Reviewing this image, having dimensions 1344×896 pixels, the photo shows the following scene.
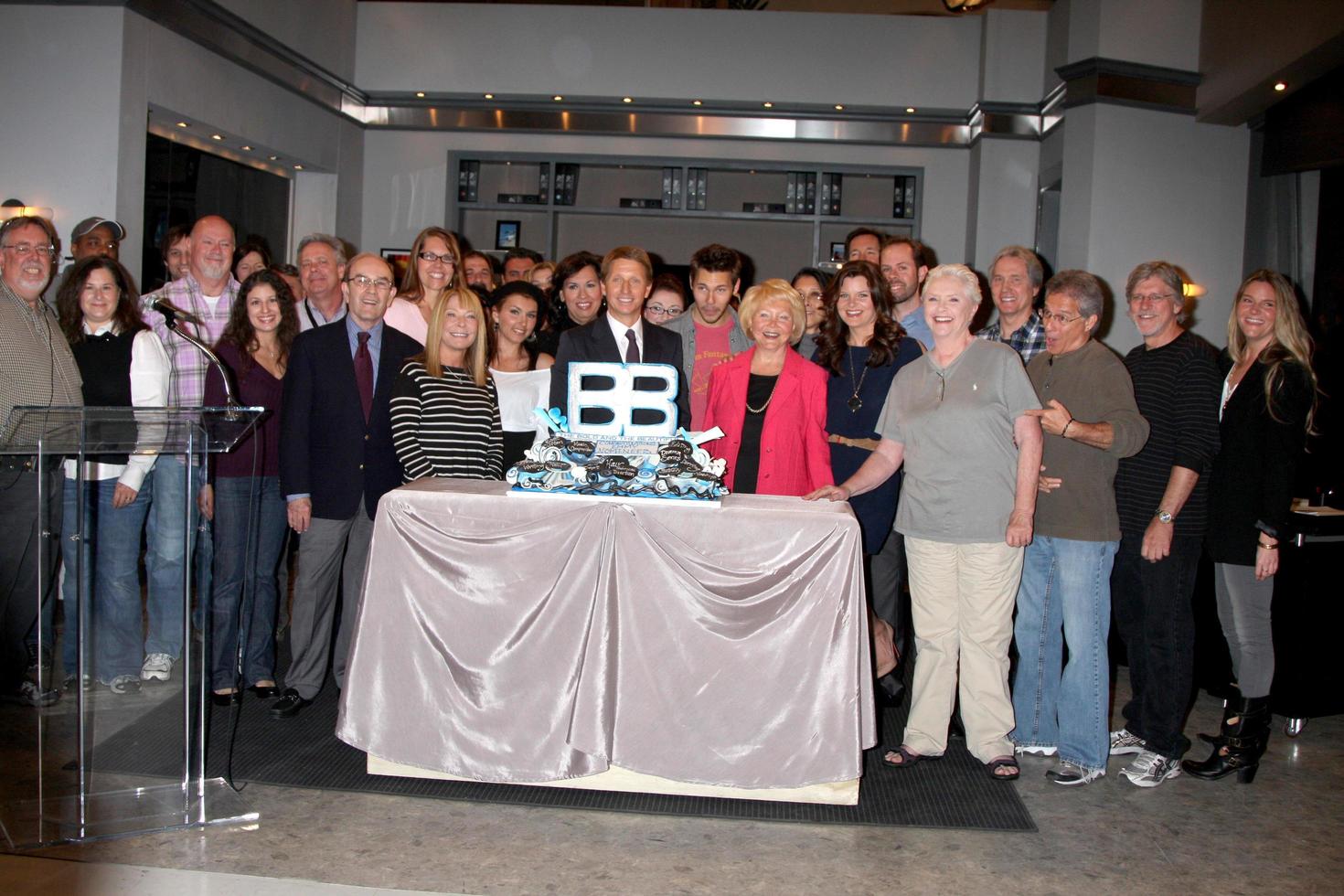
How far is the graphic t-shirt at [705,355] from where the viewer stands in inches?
173

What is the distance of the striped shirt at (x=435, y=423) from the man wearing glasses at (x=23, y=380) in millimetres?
1079

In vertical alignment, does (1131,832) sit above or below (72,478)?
below

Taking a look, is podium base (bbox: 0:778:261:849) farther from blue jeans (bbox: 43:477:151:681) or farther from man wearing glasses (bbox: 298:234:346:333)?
man wearing glasses (bbox: 298:234:346:333)

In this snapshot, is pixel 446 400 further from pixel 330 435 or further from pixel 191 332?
pixel 191 332

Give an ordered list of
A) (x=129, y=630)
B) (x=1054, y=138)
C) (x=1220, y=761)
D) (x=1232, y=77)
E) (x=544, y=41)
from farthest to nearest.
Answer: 1. (x=544, y=41)
2. (x=1054, y=138)
3. (x=1232, y=77)
4. (x=1220, y=761)
5. (x=129, y=630)

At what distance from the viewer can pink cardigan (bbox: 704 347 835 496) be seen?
145 inches

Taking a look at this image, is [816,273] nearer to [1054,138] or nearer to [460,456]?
[460,456]

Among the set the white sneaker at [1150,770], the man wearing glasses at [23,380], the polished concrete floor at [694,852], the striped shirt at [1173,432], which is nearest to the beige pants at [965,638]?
the polished concrete floor at [694,852]

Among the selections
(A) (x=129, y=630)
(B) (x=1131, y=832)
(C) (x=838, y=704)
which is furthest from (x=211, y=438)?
(B) (x=1131, y=832)

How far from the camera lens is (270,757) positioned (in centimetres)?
342

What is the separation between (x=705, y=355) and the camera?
4461 millimetres

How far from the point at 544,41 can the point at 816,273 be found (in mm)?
4185

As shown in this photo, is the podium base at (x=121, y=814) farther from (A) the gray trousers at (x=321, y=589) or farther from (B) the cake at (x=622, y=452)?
(B) the cake at (x=622, y=452)

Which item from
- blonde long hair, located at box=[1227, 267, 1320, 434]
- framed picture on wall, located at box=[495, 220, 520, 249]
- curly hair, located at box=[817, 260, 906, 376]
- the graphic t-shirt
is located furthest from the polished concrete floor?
framed picture on wall, located at box=[495, 220, 520, 249]
